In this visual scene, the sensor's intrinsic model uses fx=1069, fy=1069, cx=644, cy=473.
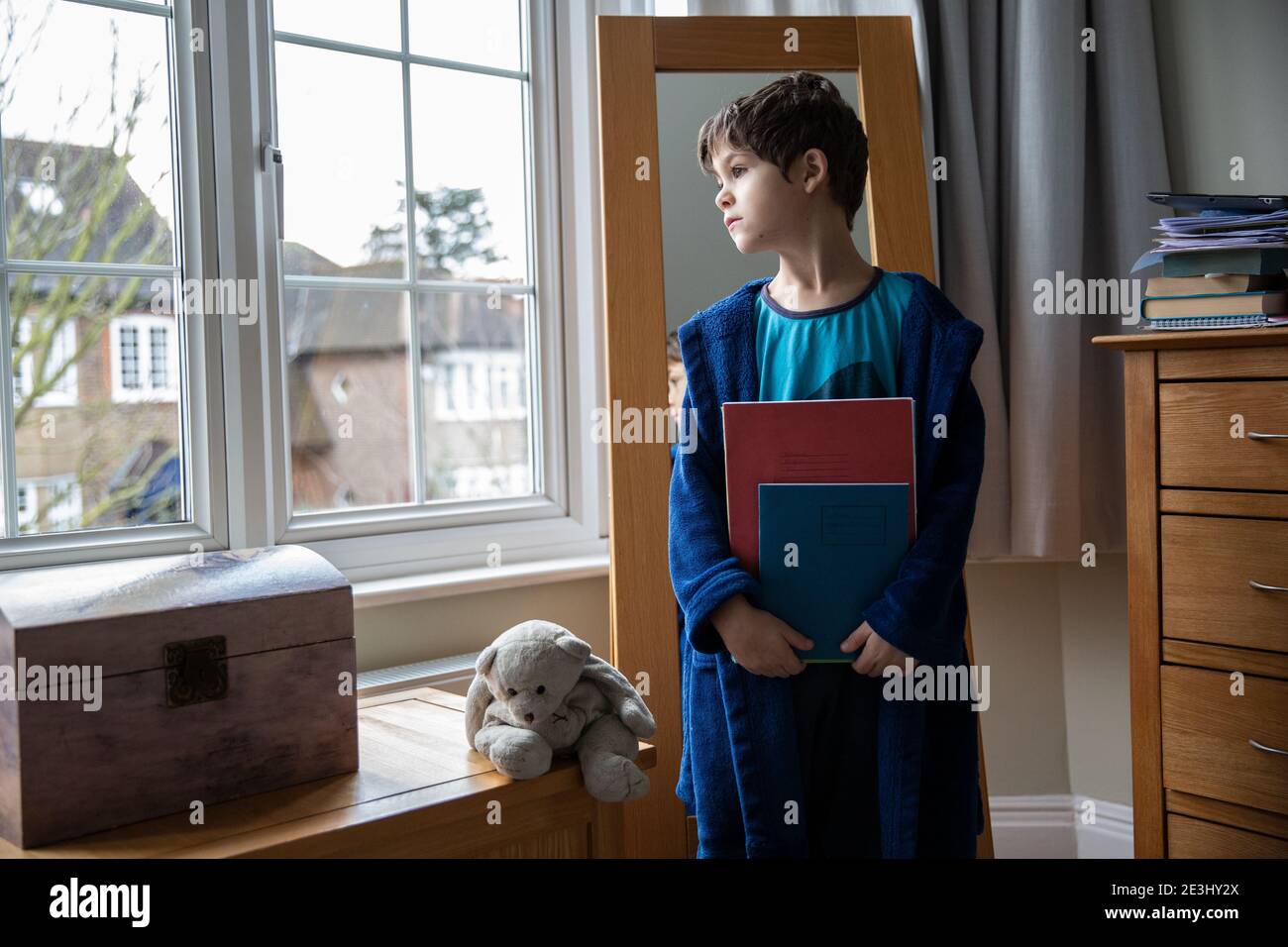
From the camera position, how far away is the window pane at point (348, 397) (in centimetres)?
195

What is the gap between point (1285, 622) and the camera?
1493mm

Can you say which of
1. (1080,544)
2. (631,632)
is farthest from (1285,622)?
(631,632)

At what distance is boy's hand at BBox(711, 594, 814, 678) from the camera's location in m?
1.25

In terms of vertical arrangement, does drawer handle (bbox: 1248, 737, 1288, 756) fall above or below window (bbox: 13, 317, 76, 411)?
below

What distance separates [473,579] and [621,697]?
717 millimetres

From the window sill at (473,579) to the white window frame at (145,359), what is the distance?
46 centimetres

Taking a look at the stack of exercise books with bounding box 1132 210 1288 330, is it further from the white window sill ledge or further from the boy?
the white window sill ledge

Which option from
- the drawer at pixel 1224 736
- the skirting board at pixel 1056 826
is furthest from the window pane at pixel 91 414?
the skirting board at pixel 1056 826

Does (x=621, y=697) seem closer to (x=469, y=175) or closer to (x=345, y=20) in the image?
(x=469, y=175)

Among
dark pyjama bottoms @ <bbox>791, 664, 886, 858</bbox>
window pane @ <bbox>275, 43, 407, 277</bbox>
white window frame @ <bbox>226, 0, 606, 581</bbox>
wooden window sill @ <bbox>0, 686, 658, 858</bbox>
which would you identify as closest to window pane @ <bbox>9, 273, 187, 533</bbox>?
white window frame @ <bbox>226, 0, 606, 581</bbox>

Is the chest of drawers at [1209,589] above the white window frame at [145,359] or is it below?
below

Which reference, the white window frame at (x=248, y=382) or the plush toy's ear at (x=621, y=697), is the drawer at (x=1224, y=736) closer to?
the plush toy's ear at (x=621, y=697)

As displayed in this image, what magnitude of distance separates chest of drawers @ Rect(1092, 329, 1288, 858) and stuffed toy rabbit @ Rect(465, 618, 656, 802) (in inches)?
33.9
